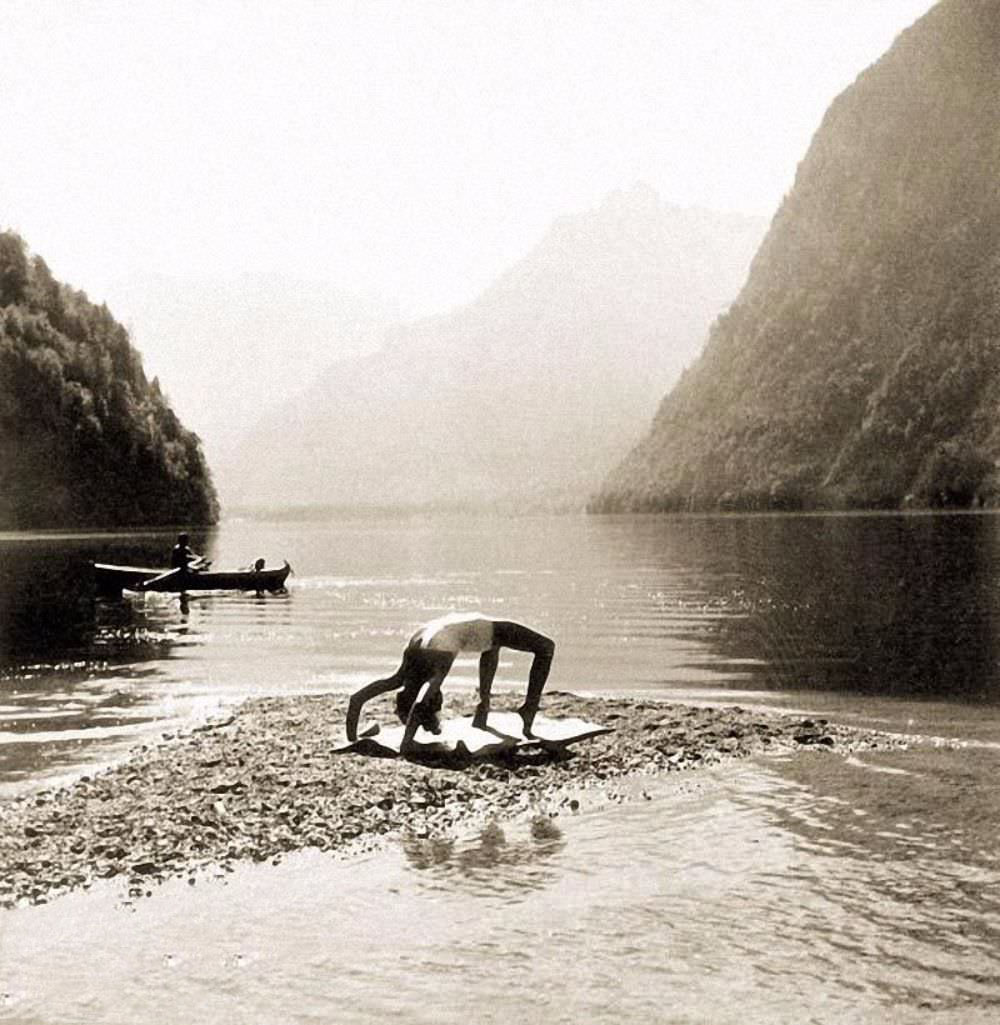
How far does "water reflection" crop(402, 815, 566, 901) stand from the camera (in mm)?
14359

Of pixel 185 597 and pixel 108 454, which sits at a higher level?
pixel 108 454

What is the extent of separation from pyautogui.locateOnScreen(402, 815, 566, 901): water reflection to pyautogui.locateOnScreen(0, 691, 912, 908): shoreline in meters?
0.51

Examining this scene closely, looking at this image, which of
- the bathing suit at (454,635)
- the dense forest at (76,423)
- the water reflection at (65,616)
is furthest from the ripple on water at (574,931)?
the dense forest at (76,423)

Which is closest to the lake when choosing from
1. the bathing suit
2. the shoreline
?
the shoreline

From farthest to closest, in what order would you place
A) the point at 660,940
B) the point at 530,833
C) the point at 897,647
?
the point at 897,647 → the point at 530,833 → the point at 660,940

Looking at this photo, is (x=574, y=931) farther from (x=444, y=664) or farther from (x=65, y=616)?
→ (x=65, y=616)

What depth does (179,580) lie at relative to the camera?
64875 millimetres

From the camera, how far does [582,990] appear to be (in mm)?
11461

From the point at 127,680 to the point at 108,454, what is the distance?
452ft

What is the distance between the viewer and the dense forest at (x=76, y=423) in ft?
511

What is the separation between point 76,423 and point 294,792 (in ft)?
494

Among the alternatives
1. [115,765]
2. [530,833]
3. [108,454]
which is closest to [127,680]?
[115,765]

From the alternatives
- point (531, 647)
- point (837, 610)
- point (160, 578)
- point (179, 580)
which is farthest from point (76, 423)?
point (531, 647)

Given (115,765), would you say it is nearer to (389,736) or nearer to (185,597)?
(389,736)
